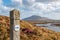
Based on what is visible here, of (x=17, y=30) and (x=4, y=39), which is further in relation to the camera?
(x=4, y=39)

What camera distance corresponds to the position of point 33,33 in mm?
15438

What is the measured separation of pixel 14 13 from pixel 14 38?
82cm

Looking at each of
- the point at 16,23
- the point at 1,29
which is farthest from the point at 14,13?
the point at 1,29

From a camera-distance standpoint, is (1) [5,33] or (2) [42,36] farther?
(2) [42,36]

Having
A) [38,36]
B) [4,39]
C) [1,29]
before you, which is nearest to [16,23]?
[4,39]

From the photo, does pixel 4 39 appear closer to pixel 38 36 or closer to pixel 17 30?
pixel 38 36

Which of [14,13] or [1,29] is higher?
[14,13]

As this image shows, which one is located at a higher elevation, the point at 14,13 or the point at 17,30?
the point at 14,13

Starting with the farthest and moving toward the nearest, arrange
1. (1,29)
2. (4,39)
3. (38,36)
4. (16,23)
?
(38,36) < (1,29) < (4,39) < (16,23)

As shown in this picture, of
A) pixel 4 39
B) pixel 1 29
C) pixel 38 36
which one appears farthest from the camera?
pixel 38 36

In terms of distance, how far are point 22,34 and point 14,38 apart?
665cm

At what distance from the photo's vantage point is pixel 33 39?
14344 millimetres

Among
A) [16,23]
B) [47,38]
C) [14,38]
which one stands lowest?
[47,38]

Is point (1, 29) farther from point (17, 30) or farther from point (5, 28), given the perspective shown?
point (17, 30)
